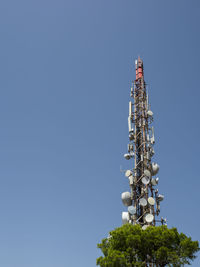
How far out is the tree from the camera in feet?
57.3

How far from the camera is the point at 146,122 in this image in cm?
3266

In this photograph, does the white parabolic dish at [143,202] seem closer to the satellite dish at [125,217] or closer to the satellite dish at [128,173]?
the satellite dish at [125,217]

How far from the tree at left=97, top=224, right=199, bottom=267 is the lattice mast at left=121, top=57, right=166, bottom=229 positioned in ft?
18.9

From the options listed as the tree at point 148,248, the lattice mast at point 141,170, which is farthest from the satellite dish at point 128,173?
the tree at point 148,248

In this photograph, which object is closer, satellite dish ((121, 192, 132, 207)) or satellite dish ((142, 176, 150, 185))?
satellite dish ((142, 176, 150, 185))

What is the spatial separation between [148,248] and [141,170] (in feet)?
40.0

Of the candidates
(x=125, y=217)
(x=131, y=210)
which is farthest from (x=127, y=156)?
(x=125, y=217)

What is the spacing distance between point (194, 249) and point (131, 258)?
416 cm

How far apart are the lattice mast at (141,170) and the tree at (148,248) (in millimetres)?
5764

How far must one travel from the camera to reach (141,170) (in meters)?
29.8

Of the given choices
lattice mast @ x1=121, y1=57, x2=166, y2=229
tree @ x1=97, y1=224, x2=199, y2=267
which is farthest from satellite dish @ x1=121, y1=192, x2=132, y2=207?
tree @ x1=97, y1=224, x2=199, y2=267

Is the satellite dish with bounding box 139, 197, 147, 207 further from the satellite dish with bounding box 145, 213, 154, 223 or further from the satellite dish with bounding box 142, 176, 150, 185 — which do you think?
the satellite dish with bounding box 142, 176, 150, 185

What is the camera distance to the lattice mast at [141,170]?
1053 inches

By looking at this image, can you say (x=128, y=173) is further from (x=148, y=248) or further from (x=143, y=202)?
(x=148, y=248)
